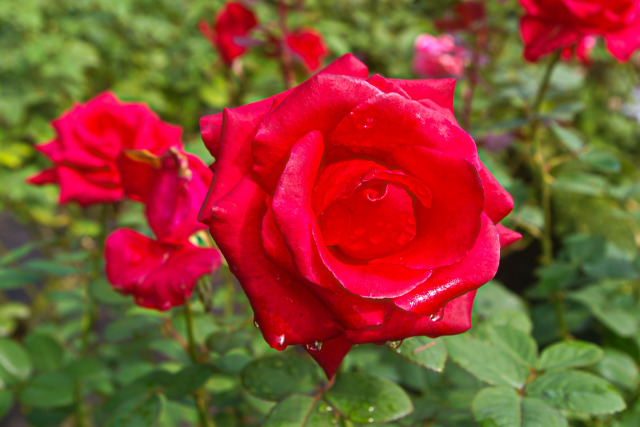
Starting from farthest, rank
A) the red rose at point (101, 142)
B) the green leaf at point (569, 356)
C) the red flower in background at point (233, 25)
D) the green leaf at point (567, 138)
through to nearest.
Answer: the red flower in background at point (233, 25) < the green leaf at point (567, 138) < the red rose at point (101, 142) < the green leaf at point (569, 356)

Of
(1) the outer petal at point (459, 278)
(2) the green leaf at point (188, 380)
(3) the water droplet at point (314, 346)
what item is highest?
(1) the outer petal at point (459, 278)

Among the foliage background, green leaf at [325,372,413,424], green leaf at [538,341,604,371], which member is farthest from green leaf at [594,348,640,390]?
green leaf at [325,372,413,424]

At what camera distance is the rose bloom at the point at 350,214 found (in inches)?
13.0

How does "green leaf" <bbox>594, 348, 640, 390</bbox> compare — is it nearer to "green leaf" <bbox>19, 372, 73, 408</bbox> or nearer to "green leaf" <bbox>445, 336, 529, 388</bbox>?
"green leaf" <bbox>445, 336, 529, 388</bbox>

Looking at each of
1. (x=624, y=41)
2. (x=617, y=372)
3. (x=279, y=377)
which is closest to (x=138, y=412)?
(x=279, y=377)

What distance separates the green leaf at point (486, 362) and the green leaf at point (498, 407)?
2cm

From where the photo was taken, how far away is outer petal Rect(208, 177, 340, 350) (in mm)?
343

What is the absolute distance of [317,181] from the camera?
0.37m

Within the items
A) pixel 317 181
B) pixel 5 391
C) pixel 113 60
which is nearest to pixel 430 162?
pixel 317 181

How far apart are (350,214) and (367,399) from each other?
20cm

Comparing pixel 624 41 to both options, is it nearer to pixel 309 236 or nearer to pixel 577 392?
pixel 577 392

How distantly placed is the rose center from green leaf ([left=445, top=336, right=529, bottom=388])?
20 cm

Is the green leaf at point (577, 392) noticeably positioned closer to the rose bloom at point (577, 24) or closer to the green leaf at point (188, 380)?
the green leaf at point (188, 380)

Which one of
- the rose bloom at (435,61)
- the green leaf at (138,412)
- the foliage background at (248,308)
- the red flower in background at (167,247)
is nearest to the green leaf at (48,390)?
the foliage background at (248,308)
